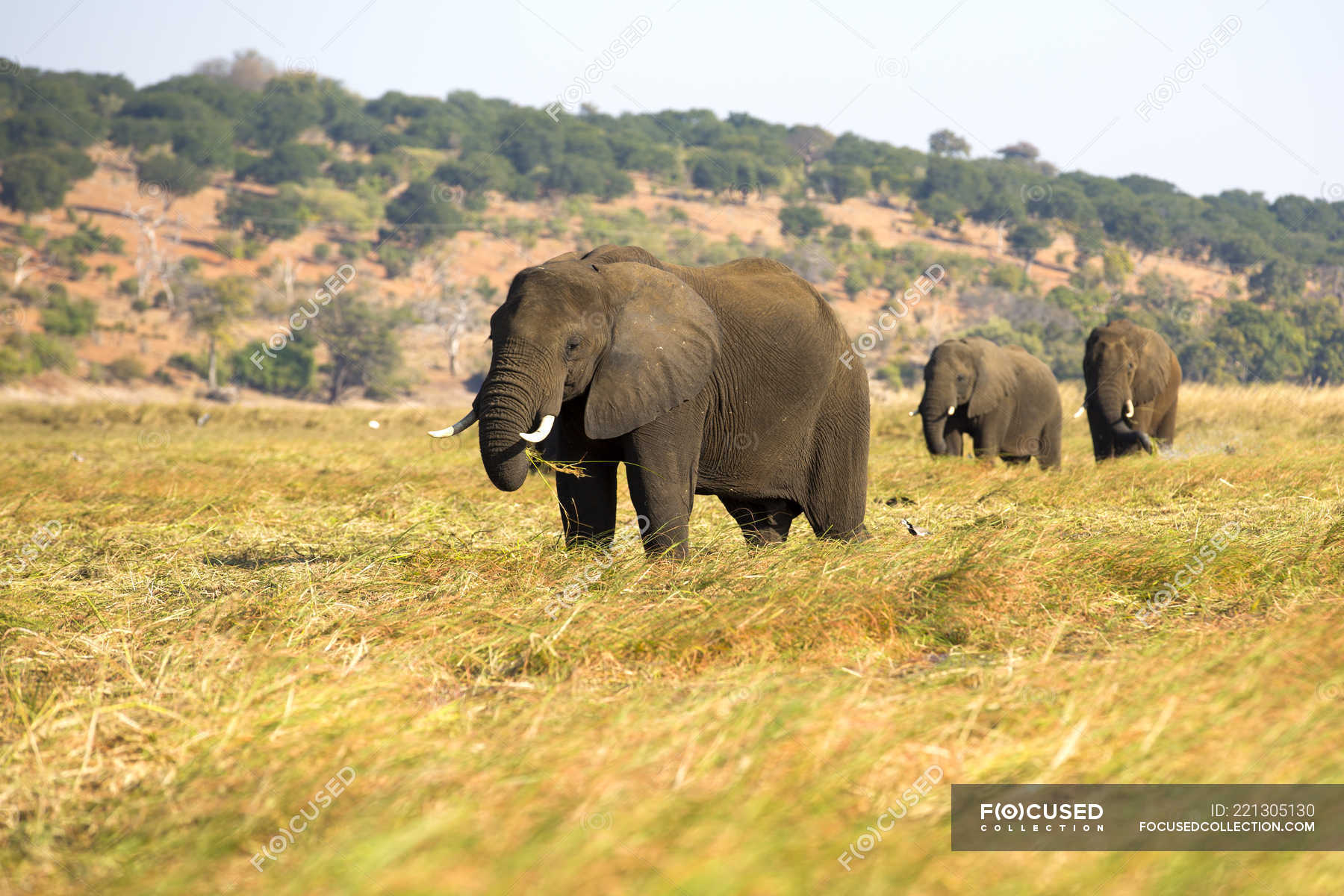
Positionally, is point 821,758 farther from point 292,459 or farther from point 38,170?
point 38,170

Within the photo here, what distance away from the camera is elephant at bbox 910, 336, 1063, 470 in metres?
14.9

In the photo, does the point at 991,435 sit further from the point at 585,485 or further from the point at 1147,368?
the point at 585,485

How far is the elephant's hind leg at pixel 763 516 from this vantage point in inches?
299

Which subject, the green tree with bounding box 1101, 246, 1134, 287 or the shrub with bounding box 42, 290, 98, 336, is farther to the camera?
the green tree with bounding box 1101, 246, 1134, 287

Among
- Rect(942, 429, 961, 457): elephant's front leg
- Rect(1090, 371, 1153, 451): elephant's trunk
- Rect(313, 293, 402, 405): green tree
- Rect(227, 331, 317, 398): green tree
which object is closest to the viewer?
Rect(1090, 371, 1153, 451): elephant's trunk

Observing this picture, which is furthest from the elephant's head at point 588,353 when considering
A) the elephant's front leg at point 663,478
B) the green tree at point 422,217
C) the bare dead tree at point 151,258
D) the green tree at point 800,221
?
the green tree at point 800,221

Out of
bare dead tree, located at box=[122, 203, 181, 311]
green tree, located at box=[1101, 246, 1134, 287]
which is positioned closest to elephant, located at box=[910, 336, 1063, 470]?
bare dead tree, located at box=[122, 203, 181, 311]

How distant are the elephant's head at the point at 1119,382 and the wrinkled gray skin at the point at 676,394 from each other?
326 inches

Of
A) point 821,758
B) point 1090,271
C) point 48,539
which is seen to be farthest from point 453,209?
point 821,758

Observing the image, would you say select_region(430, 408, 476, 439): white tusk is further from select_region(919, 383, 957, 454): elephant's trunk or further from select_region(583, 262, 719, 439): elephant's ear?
select_region(919, 383, 957, 454): elephant's trunk

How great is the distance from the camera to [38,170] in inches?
2761

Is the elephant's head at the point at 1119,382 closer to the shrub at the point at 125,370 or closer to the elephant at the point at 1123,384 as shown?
the elephant at the point at 1123,384

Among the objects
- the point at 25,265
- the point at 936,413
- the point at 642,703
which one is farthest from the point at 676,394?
the point at 25,265

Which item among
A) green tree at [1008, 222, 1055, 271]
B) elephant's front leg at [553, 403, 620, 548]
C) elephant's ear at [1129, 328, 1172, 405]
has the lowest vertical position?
elephant's front leg at [553, 403, 620, 548]
